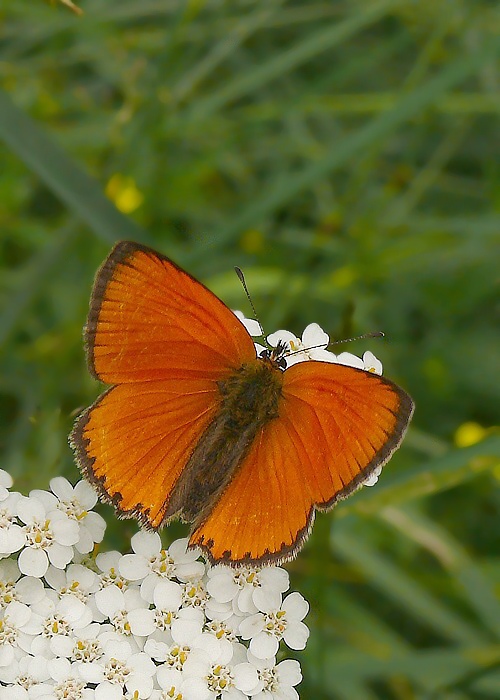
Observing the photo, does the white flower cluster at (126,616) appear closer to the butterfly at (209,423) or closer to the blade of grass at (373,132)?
the butterfly at (209,423)

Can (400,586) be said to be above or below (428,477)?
below

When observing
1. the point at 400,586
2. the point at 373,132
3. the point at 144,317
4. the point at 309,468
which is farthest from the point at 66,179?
the point at 400,586

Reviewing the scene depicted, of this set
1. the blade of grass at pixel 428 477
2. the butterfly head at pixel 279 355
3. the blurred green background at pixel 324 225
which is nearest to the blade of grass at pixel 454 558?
the blurred green background at pixel 324 225

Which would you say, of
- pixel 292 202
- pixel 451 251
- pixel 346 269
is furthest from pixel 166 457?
pixel 292 202

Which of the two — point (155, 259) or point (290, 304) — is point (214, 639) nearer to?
point (155, 259)

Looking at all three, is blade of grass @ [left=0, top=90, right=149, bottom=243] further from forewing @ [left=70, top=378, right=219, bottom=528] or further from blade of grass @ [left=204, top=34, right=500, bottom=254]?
forewing @ [left=70, top=378, right=219, bottom=528]

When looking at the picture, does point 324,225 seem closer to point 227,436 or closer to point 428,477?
point 428,477

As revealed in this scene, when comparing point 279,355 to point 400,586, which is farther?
point 400,586
